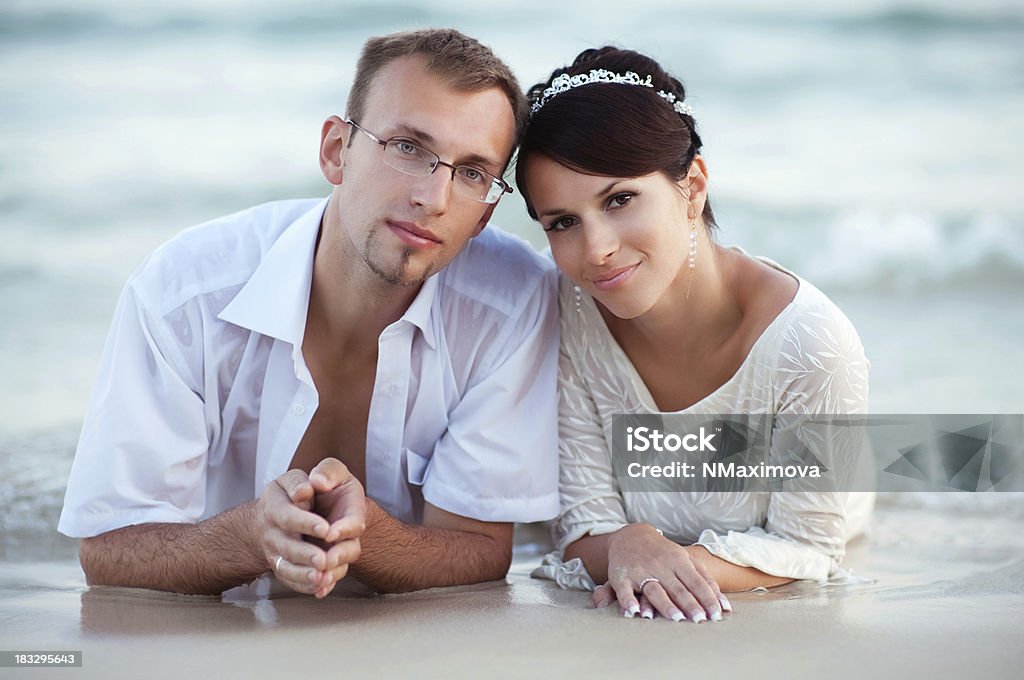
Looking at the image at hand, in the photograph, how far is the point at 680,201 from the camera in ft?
11.1

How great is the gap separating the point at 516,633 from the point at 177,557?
3.23 feet

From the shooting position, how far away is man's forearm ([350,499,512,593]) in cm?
303

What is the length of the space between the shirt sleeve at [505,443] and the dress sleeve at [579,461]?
11 centimetres

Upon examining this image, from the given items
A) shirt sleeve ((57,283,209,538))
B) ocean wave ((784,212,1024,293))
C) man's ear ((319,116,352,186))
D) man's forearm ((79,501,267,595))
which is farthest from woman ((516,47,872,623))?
ocean wave ((784,212,1024,293))

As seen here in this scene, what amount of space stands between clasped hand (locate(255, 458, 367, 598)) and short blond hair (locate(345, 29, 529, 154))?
1.15 metres

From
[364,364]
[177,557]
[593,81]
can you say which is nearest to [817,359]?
[593,81]

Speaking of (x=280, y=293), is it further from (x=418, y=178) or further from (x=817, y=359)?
(x=817, y=359)

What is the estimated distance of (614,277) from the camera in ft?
10.8

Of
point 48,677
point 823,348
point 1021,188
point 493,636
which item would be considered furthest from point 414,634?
point 1021,188

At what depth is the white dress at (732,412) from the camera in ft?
10.9

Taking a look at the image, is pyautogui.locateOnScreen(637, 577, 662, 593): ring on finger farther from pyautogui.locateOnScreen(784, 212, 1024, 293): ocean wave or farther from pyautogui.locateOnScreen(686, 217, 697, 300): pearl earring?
pyautogui.locateOnScreen(784, 212, 1024, 293): ocean wave

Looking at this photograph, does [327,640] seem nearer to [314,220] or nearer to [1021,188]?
[314,220]

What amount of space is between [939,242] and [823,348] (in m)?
6.52

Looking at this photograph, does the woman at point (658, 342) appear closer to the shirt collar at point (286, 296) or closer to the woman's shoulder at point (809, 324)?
the woman's shoulder at point (809, 324)
